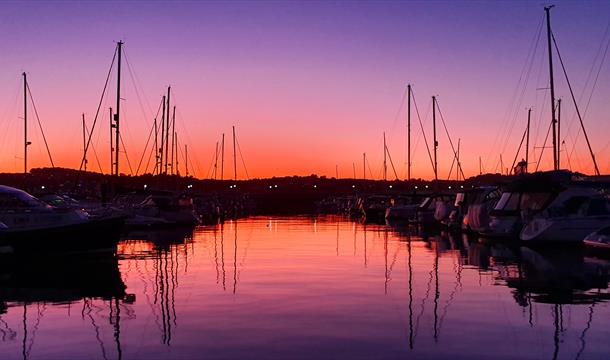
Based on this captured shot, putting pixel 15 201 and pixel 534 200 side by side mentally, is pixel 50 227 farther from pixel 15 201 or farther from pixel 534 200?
pixel 534 200

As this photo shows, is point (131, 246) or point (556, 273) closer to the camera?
point (556, 273)

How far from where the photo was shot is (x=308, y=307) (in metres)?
15.1

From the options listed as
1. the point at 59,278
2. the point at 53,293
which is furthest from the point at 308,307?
the point at 59,278

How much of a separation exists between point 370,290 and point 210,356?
307 inches

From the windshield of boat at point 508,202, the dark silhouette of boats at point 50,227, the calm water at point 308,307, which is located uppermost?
the windshield of boat at point 508,202

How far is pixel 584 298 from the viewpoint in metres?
16.0

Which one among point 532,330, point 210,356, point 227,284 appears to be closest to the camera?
point 210,356

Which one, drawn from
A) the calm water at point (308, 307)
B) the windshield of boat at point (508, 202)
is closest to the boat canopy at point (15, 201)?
the calm water at point (308, 307)

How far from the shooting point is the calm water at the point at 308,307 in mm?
11094

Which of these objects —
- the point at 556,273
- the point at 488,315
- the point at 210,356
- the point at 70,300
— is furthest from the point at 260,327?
the point at 556,273

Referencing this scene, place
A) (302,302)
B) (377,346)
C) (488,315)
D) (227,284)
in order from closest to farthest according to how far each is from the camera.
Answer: (377,346), (488,315), (302,302), (227,284)

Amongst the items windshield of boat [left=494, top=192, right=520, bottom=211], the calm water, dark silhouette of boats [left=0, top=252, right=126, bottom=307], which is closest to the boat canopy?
dark silhouette of boats [left=0, top=252, right=126, bottom=307]

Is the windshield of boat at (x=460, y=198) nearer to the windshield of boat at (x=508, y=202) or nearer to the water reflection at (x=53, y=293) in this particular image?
the windshield of boat at (x=508, y=202)

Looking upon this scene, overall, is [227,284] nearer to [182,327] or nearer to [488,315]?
[182,327]
